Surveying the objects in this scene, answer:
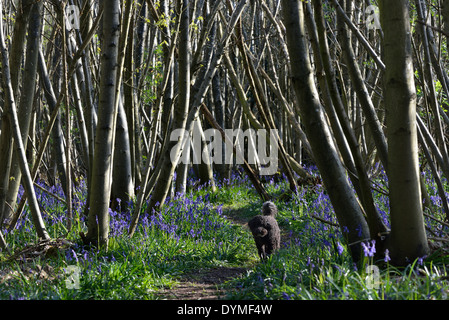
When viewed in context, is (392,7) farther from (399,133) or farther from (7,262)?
(7,262)

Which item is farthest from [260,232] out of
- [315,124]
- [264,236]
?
[315,124]

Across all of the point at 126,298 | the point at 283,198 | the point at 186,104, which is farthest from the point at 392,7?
the point at 283,198

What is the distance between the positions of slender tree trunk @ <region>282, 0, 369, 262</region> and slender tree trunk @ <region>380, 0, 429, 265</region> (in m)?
0.39

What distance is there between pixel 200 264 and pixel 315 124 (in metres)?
2.07

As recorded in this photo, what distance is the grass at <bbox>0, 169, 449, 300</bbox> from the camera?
9.33 ft

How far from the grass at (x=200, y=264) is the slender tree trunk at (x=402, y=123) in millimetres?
284

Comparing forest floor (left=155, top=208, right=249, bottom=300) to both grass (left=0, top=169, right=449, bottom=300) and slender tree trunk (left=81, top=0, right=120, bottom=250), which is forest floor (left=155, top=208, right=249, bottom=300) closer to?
grass (left=0, top=169, right=449, bottom=300)

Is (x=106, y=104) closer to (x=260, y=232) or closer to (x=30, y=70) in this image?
(x=30, y=70)

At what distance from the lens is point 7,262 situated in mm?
4047

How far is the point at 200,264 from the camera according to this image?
15.4 feet

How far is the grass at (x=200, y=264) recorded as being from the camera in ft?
9.33

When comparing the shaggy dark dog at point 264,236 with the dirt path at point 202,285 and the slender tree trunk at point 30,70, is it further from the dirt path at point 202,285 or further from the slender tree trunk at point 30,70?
the slender tree trunk at point 30,70

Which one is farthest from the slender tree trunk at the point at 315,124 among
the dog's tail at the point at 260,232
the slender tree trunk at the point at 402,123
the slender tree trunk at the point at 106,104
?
the slender tree trunk at the point at 106,104

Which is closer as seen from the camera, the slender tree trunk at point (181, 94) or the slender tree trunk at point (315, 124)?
the slender tree trunk at point (315, 124)
